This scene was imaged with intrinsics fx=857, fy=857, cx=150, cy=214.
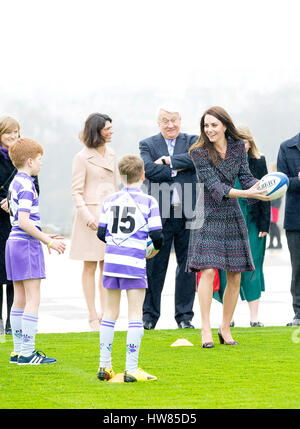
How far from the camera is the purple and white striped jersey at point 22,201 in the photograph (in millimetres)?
5508

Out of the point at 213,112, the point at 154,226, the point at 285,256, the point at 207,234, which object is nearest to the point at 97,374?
the point at 154,226

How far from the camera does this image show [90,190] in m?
7.51

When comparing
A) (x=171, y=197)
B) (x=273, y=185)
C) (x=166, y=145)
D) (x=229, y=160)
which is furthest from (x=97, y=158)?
(x=273, y=185)

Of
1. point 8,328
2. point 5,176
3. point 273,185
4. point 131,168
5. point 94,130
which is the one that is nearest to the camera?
point 131,168

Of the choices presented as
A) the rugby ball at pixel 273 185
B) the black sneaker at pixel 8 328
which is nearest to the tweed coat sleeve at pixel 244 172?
the rugby ball at pixel 273 185

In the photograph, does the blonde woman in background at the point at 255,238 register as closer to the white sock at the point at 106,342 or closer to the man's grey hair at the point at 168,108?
the man's grey hair at the point at 168,108

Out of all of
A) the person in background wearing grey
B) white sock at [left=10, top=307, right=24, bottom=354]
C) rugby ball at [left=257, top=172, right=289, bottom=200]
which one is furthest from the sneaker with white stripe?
the person in background wearing grey

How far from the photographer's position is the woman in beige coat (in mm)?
7449

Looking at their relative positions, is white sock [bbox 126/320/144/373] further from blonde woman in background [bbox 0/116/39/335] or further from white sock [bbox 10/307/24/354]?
blonde woman in background [bbox 0/116/39/335]

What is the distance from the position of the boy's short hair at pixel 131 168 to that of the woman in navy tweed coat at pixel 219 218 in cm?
116

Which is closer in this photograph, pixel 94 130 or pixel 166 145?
pixel 94 130

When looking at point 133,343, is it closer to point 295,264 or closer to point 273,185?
point 273,185

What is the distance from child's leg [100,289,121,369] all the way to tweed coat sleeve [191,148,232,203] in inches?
54.5

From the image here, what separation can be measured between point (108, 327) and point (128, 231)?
574 millimetres
